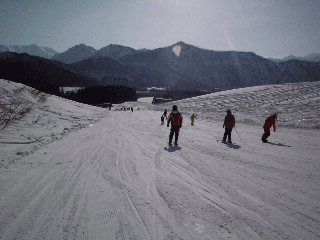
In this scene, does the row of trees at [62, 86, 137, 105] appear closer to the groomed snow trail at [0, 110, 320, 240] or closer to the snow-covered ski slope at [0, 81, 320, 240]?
the snow-covered ski slope at [0, 81, 320, 240]

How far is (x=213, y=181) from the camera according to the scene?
3576mm

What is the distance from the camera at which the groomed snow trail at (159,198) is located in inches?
88.1

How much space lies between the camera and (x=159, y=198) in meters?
2.92

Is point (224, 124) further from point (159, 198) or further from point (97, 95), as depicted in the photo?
point (97, 95)

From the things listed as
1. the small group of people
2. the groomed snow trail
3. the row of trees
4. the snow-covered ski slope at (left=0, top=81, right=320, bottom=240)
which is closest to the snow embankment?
the snow-covered ski slope at (left=0, top=81, right=320, bottom=240)

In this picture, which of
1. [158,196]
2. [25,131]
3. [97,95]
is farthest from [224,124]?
[97,95]

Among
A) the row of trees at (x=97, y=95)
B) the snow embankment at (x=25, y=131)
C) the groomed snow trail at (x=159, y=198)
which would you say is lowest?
the groomed snow trail at (x=159, y=198)

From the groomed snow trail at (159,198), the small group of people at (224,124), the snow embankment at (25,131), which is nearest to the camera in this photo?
the groomed snow trail at (159,198)

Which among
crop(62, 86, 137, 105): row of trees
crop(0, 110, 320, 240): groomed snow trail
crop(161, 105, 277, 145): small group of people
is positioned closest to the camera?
crop(0, 110, 320, 240): groomed snow trail

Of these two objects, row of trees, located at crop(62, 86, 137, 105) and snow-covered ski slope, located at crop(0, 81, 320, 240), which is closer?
snow-covered ski slope, located at crop(0, 81, 320, 240)

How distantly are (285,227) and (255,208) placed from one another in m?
0.44

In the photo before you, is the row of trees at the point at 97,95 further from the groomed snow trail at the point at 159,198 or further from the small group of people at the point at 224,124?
the groomed snow trail at the point at 159,198

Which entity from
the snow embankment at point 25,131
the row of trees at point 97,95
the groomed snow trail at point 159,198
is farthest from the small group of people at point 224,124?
the row of trees at point 97,95

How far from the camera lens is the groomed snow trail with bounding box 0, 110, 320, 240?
2.24 meters
